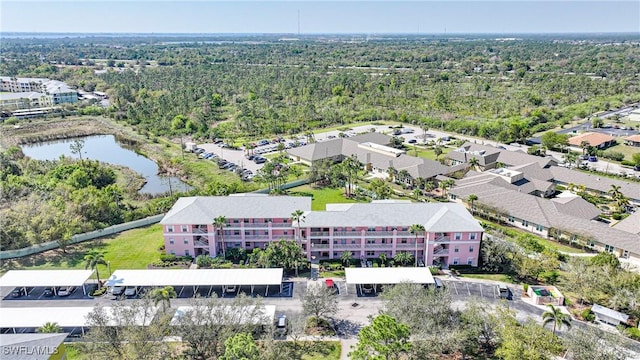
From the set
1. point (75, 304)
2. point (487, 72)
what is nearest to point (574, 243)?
point (75, 304)

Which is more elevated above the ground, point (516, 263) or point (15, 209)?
point (15, 209)

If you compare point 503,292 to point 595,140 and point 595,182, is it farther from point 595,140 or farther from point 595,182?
point 595,140

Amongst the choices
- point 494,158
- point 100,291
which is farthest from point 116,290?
point 494,158

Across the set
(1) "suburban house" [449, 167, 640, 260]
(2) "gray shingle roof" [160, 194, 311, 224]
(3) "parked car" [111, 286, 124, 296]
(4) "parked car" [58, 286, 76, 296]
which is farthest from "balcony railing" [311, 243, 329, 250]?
(4) "parked car" [58, 286, 76, 296]

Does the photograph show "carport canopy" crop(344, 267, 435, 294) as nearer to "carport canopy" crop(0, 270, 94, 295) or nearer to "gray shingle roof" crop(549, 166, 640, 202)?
"carport canopy" crop(0, 270, 94, 295)

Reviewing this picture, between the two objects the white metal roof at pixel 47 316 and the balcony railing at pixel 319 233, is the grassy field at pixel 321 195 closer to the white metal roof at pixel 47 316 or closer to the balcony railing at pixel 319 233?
the balcony railing at pixel 319 233

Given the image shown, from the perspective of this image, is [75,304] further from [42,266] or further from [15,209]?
[15,209]
